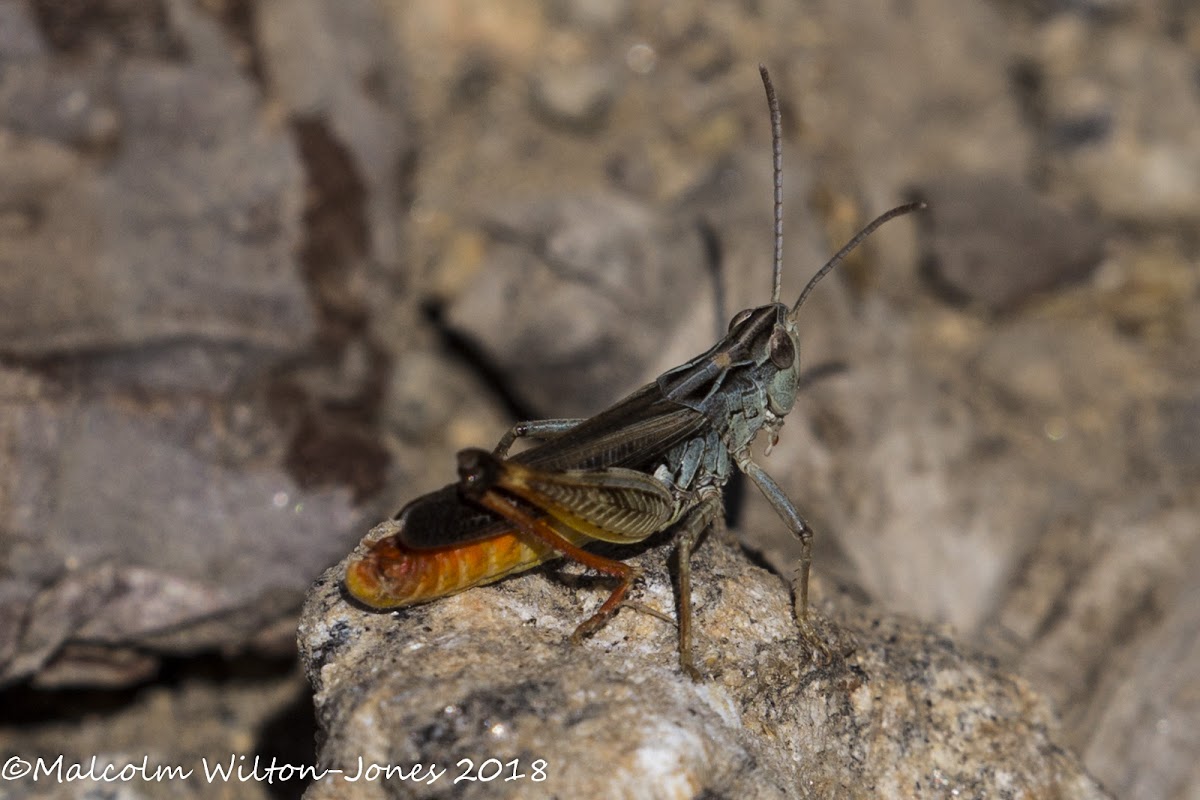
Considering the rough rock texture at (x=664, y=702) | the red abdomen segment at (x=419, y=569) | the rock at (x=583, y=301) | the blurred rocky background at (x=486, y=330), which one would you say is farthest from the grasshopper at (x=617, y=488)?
the rock at (x=583, y=301)

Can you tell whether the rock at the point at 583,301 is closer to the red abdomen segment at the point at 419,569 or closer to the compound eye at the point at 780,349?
the compound eye at the point at 780,349

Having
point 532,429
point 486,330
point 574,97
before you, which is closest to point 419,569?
point 532,429

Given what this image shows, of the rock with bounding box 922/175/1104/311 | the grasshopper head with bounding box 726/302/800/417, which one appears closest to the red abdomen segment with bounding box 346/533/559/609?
the grasshopper head with bounding box 726/302/800/417

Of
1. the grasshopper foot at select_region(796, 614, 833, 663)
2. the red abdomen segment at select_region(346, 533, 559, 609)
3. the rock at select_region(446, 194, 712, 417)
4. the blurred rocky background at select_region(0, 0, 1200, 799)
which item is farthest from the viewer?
the rock at select_region(446, 194, 712, 417)

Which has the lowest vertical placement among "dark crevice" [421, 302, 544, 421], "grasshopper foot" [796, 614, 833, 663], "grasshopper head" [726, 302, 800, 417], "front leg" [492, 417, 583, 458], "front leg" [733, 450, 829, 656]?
"dark crevice" [421, 302, 544, 421]

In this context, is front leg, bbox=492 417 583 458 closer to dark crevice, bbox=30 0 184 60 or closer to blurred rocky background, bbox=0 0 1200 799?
blurred rocky background, bbox=0 0 1200 799

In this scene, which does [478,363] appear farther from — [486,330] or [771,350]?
[771,350]

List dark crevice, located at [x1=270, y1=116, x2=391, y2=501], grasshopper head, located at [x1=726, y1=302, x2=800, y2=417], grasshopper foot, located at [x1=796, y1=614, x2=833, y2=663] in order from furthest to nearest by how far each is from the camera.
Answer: dark crevice, located at [x1=270, y1=116, x2=391, y2=501] → grasshopper head, located at [x1=726, y1=302, x2=800, y2=417] → grasshopper foot, located at [x1=796, y1=614, x2=833, y2=663]
